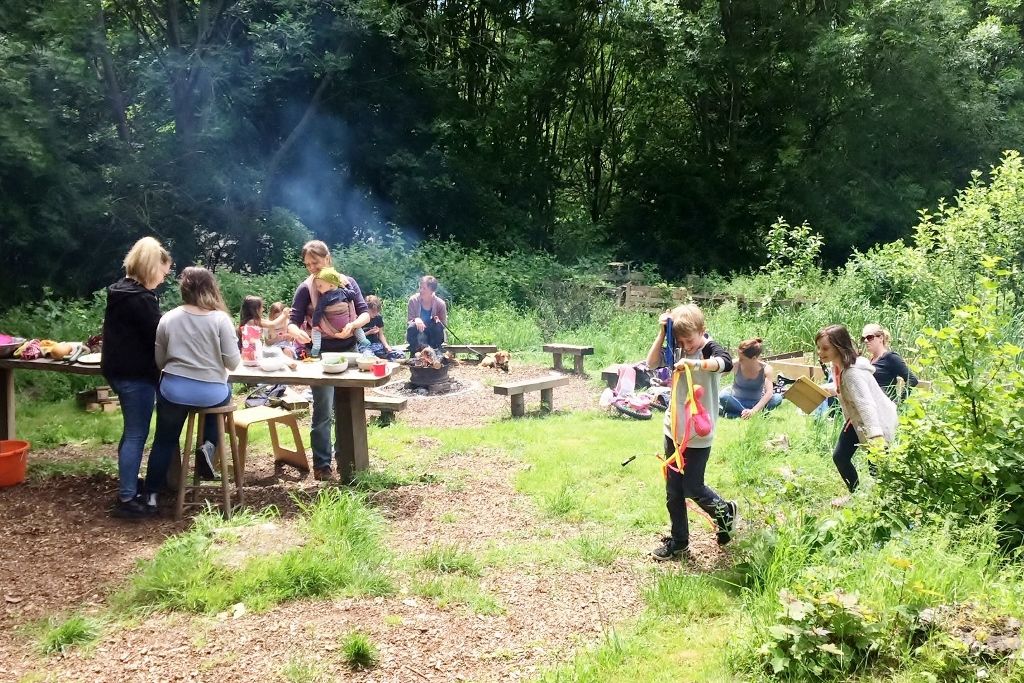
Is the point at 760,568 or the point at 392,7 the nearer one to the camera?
the point at 760,568

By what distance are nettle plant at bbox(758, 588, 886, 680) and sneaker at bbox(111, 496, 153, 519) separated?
3.83 m

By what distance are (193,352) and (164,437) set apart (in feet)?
2.17

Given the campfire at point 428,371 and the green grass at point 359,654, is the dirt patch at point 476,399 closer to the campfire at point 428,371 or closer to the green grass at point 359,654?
the campfire at point 428,371

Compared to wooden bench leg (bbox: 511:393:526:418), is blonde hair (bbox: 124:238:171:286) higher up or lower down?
higher up

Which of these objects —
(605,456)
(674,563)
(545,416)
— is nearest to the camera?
(674,563)

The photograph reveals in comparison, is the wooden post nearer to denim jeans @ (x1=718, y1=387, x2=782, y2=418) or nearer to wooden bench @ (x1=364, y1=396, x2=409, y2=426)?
wooden bench @ (x1=364, y1=396, x2=409, y2=426)

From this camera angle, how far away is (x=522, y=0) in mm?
20516

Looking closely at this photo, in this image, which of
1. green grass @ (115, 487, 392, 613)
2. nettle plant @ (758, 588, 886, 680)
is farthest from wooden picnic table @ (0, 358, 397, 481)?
nettle plant @ (758, 588, 886, 680)

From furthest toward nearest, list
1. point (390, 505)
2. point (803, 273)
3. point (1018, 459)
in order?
point (803, 273) < point (390, 505) < point (1018, 459)

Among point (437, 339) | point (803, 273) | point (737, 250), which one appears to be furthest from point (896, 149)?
point (437, 339)

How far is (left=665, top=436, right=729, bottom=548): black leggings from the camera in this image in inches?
173

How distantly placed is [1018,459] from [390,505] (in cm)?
360

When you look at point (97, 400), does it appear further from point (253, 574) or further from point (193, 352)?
point (253, 574)

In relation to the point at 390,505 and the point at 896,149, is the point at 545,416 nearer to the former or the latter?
the point at 390,505
